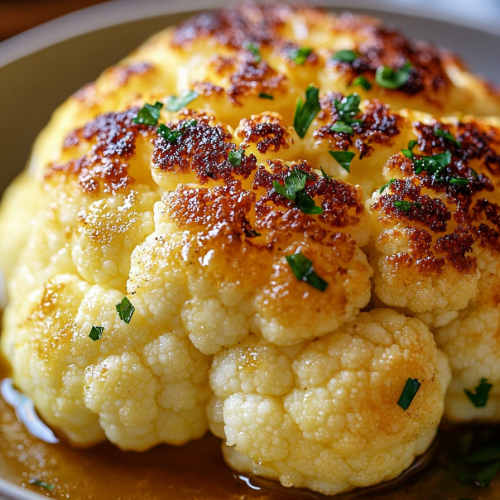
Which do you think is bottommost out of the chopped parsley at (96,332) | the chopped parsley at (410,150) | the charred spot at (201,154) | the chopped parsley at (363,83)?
the chopped parsley at (96,332)

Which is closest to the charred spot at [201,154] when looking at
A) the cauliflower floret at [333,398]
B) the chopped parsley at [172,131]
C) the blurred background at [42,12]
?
the chopped parsley at [172,131]

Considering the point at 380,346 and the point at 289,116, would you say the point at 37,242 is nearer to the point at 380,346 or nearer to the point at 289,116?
the point at 289,116

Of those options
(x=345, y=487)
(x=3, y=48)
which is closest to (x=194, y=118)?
(x=345, y=487)

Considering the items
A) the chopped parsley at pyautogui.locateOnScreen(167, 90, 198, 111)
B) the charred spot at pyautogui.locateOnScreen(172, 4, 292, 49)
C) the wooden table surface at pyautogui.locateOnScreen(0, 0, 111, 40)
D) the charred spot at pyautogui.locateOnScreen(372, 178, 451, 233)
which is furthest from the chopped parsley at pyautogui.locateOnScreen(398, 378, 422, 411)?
the wooden table surface at pyautogui.locateOnScreen(0, 0, 111, 40)

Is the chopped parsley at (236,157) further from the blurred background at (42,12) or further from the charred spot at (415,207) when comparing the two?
the blurred background at (42,12)

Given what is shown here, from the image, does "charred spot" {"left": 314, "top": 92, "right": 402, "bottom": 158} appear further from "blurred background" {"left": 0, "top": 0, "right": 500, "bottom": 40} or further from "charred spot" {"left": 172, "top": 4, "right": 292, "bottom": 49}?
"blurred background" {"left": 0, "top": 0, "right": 500, "bottom": 40}

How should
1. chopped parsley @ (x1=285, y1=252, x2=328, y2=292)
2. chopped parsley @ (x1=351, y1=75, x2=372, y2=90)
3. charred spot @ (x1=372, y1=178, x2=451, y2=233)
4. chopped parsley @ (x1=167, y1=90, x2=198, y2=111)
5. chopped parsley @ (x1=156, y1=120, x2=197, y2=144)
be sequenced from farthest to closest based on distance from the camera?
chopped parsley @ (x1=351, y1=75, x2=372, y2=90) < chopped parsley @ (x1=167, y1=90, x2=198, y2=111) < chopped parsley @ (x1=156, y1=120, x2=197, y2=144) < charred spot @ (x1=372, y1=178, x2=451, y2=233) < chopped parsley @ (x1=285, y1=252, x2=328, y2=292)

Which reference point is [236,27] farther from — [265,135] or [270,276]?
[270,276]
